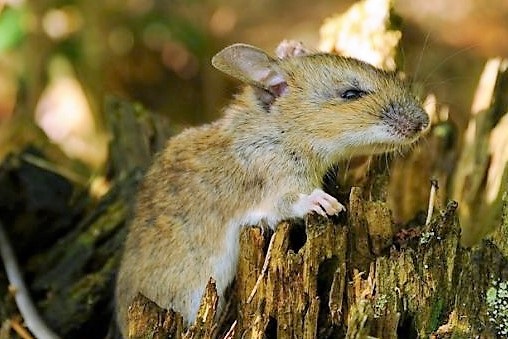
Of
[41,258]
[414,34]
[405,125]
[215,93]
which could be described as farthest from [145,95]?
[405,125]

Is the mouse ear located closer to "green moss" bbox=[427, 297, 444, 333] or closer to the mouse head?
→ the mouse head

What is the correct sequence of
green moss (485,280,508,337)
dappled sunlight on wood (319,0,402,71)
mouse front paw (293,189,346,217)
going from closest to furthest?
green moss (485,280,508,337), mouse front paw (293,189,346,217), dappled sunlight on wood (319,0,402,71)

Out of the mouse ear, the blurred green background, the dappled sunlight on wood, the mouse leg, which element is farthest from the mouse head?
the blurred green background

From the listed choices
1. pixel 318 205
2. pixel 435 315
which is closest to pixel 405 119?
pixel 318 205

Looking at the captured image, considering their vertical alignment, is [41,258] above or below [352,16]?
below

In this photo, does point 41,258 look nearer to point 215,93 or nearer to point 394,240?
point 394,240

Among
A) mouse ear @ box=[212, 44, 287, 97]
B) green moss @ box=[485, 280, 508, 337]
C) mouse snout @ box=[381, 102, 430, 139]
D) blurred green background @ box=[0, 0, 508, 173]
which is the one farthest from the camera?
blurred green background @ box=[0, 0, 508, 173]

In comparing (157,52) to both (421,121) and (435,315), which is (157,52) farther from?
(435,315)

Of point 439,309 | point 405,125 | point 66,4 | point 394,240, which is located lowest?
point 439,309
